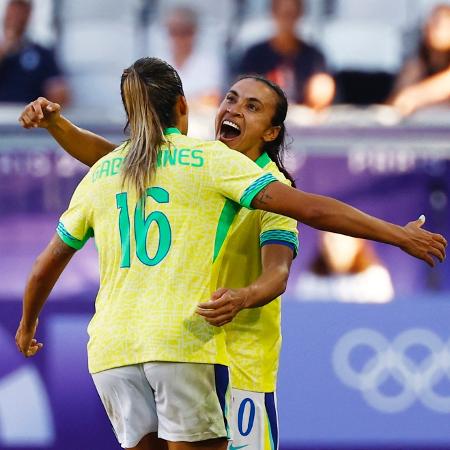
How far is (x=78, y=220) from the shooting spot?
3.95 meters

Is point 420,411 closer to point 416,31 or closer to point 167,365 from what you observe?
point 416,31

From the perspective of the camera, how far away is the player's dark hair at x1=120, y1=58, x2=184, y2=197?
3.81 metres

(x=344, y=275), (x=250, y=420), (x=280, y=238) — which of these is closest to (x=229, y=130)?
(x=280, y=238)

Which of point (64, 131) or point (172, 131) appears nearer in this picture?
point (172, 131)

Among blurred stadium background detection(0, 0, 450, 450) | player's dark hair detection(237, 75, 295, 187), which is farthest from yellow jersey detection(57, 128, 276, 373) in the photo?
blurred stadium background detection(0, 0, 450, 450)

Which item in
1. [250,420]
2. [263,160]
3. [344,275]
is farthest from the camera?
[344,275]

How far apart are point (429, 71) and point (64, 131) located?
4669mm

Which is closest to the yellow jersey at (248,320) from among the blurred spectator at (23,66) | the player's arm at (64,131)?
the player's arm at (64,131)

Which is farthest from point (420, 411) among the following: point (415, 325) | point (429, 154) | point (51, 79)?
point (51, 79)

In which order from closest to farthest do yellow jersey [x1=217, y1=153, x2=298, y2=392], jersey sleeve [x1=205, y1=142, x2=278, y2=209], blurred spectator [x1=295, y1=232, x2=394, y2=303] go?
jersey sleeve [x1=205, y1=142, x2=278, y2=209]
yellow jersey [x1=217, y1=153, x2=298, y2=392]
blurred spectator [x1=295, y1=232, x2=394, y2=303]

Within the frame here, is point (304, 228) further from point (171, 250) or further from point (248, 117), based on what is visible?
point (171, 250)

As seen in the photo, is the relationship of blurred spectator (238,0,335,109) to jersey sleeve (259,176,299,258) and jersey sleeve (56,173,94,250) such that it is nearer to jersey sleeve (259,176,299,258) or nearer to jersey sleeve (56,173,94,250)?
jersey sleeve (259,176,299,258)

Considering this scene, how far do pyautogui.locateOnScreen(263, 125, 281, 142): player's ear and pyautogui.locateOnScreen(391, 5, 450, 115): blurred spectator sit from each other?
12.8 feet

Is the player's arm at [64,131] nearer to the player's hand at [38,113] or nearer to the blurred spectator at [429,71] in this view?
the player's hand at [38,113]
